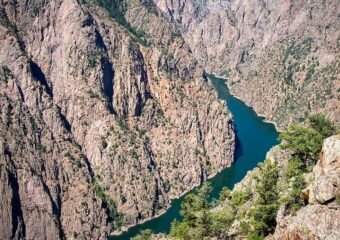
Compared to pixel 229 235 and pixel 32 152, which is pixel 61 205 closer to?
pixel 32 152

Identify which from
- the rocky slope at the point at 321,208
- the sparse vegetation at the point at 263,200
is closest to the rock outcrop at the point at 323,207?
the rocky slope at the point at 321,208

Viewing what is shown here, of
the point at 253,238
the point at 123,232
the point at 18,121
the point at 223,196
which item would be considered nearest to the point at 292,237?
the point at 253,238

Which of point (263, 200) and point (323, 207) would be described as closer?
point (323, 207)

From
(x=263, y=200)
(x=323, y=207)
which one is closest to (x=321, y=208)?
(x=323, y=207)

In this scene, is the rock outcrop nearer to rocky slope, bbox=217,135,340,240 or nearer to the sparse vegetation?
rocky slope, bbox=217,135,340,240

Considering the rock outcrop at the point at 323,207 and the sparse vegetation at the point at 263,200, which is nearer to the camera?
the rock outcrop at the point at 323,207

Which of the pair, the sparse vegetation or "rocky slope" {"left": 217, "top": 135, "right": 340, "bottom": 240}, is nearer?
"rocky slope" {"left": 217, "top": 135, "right": 340, "bottom": 240}

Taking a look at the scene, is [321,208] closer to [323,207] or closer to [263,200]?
[323,207]

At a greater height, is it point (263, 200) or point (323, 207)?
point (323, 207)

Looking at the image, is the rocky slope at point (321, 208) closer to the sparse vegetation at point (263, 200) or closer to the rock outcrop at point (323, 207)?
the rock outcrop at point (323, 207)

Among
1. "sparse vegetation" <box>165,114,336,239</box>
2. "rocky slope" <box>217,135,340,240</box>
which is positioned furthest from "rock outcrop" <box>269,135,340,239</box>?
"sparse vegetation" <box>165,114,336,239</box>

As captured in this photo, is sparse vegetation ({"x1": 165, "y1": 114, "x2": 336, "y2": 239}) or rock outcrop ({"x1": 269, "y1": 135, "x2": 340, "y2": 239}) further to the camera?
sparse vegetation ({"x1": 165, "y1": 114, "x2": 336, "y2": 239})
